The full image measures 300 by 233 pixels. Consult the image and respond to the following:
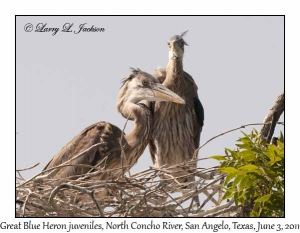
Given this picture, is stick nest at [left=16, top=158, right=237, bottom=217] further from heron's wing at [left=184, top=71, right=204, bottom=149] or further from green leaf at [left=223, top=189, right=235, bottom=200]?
heron's wing at [left=184, top=71, right=204, bottom=149]

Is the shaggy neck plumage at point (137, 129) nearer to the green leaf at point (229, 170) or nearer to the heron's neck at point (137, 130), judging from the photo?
the heron's neck at point (137, 130)

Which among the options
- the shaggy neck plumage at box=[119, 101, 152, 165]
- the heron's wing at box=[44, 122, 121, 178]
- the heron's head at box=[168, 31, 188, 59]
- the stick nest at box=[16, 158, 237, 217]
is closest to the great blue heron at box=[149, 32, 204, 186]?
the heron's head at box=[168, 31, 188, 59]

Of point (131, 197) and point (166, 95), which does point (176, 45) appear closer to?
point (166, 95)

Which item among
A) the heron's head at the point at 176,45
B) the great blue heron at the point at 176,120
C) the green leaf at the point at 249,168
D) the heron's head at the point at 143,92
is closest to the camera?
the green leaf at the point at 249,168

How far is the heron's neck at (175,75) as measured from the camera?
10898mm

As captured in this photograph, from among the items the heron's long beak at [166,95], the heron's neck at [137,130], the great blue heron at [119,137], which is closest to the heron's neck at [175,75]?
the great blue heron at [119,137]

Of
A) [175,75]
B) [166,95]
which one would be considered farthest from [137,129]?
[175,75]

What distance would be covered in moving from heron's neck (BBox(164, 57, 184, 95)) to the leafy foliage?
13.3ft

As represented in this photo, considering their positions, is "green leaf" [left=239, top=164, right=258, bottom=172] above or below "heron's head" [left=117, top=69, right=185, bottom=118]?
below

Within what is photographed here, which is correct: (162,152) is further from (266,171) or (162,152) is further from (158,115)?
(266,171)

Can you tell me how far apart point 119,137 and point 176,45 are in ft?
6.42

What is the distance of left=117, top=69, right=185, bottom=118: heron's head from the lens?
972 cm

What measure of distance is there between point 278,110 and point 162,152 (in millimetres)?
3876

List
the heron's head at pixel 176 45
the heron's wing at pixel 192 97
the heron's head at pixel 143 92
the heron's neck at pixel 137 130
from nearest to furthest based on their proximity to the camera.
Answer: the heron's neck at pixel 137 130 < the heron's head at pixel 143 92 < the heron's head at pixel 176 45 < the heron's wing at pixel 192 97
